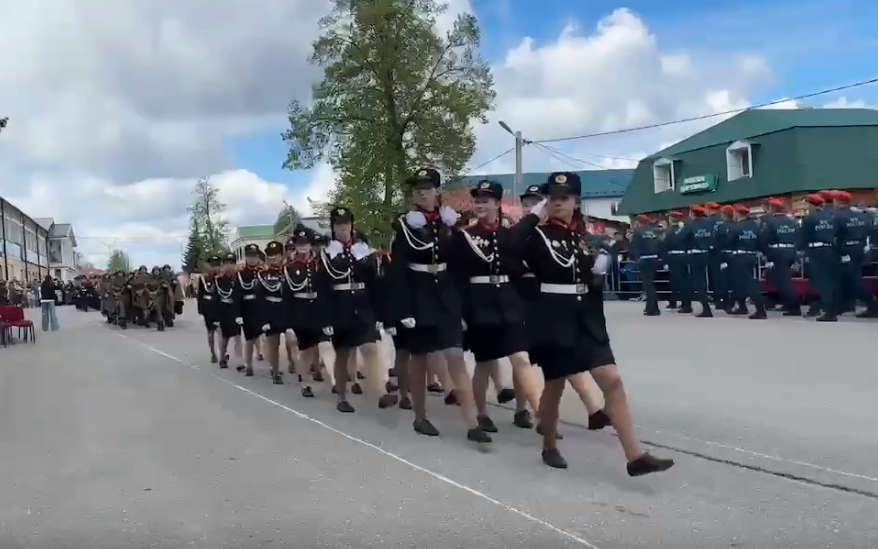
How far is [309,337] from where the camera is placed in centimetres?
1131

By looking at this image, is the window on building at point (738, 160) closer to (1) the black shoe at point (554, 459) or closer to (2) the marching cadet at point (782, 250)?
(2) the marching cadet at point (782, 250)

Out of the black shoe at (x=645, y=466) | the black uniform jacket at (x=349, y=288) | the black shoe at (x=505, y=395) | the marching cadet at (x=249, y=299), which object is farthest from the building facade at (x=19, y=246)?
the black shoe at (x=645, y=466)

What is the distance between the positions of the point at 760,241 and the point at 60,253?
136476mm

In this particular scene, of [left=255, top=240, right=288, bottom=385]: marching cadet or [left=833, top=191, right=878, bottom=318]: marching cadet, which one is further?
[left=833, top=191, right=878, bottom=318]: marching cadet

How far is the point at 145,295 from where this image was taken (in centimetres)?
Result: 2925

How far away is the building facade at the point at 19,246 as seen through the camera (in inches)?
3214

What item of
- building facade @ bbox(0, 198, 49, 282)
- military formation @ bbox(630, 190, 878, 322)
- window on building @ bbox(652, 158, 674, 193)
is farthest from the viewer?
building facade @ bbox(0, 198, 49, 282)

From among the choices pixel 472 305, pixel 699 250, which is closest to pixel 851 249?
pixel 699 250

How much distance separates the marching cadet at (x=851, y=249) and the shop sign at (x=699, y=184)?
27.0m

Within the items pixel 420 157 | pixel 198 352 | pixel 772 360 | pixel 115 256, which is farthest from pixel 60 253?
pixel 772 360

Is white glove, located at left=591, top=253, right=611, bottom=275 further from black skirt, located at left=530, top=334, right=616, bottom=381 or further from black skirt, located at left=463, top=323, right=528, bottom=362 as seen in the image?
black skirt, located at left=463, top=323, right=528, bottom=362

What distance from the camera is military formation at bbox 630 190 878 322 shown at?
16062 millimetres

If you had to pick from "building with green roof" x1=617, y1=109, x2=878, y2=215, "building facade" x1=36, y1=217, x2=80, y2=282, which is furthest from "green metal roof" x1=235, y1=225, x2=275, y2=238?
"building with green roof" x1=617, y1=109, x2=878, y2=215

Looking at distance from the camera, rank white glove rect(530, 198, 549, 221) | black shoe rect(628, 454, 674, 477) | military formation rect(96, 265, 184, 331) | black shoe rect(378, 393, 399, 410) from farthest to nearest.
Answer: military formation rect(96, 265, 184, 331) → black shoe rect(378, 393, 399, 410) → white glove rect(530, 198, 549, 221) → black shoe rect(628, 454, 674, 477)
